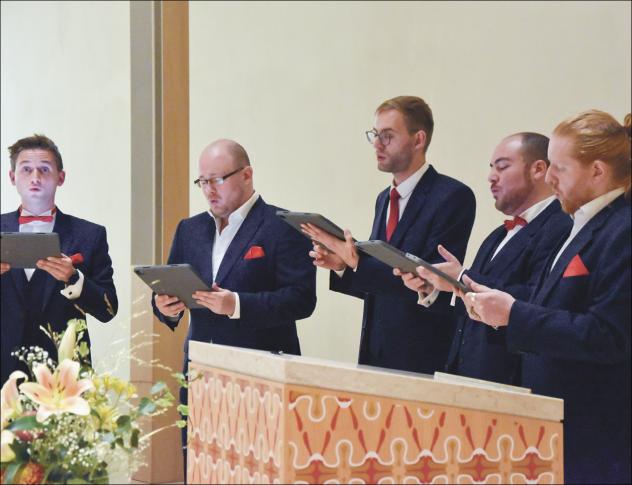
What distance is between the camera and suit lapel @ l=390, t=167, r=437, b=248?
12.7 ft

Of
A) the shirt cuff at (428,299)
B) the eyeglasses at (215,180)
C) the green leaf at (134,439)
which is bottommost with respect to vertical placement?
the green leaf at (134,439)

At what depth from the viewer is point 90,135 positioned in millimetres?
6203

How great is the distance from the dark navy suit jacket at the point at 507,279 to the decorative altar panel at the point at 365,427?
1.08m

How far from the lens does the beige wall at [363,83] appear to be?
5.32 m

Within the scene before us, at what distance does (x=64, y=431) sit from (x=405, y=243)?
1889 millimetres

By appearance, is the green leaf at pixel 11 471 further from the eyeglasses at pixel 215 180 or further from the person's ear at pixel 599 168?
the eyeglasses at pixel 215 180

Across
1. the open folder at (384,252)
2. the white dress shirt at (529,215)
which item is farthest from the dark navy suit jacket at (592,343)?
the white dress shirt at (529,215)

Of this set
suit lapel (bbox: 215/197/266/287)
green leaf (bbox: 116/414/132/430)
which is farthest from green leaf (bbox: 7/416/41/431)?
suit lapel (bbox: 215/197/266/287)

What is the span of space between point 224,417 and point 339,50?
4486 mm

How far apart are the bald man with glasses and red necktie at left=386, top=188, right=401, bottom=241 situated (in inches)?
12.8

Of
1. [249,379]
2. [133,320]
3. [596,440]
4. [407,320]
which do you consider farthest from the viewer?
[133,320]

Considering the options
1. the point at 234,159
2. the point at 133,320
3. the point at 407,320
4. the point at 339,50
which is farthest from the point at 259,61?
the point at 407,320

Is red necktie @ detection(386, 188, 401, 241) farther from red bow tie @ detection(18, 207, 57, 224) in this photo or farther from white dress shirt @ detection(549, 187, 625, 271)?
red bow tie @ detection(18, 207, 57, 224)

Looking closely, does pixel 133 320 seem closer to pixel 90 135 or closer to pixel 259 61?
pixel 90 135
